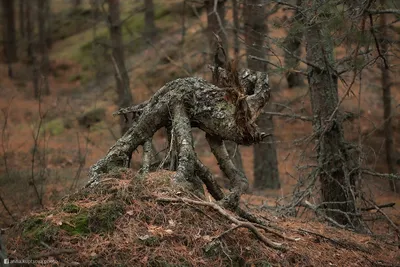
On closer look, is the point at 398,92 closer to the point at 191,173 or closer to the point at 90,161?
the point at 90,161

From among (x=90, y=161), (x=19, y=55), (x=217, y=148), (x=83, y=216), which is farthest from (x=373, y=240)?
(x=19, y=55)

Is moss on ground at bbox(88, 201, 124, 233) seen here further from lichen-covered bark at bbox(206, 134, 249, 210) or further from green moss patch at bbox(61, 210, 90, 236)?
lichen-covered bark at bbox(206, 134, 249, 210)

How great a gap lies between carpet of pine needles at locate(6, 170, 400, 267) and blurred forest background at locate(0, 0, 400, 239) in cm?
162

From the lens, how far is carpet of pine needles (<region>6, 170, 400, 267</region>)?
4.75m

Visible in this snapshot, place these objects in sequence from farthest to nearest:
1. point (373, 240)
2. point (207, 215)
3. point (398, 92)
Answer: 1. point (398, 92)
2. point (373, 240)
3. point (207, 215)

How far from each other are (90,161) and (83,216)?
12.9 meters

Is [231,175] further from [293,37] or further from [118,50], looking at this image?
[118,50]

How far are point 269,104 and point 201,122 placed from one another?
7.95 metres

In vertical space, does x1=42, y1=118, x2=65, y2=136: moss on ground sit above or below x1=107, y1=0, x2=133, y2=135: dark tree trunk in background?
below

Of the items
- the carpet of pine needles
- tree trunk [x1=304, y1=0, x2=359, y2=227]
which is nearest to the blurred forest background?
tree trunk [x1=304, y1=0, x2=359, y2=227]

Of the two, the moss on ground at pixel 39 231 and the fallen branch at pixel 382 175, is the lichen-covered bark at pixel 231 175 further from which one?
the fallen branch at pixel 382 175

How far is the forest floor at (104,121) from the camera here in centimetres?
1041

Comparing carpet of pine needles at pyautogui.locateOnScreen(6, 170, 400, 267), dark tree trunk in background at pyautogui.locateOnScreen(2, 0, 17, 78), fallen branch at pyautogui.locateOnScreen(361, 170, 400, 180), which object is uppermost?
dark tree trunk in background at pyautogui.locateOnScreen(2, 0, 17, 78)

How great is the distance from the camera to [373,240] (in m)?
7.27
